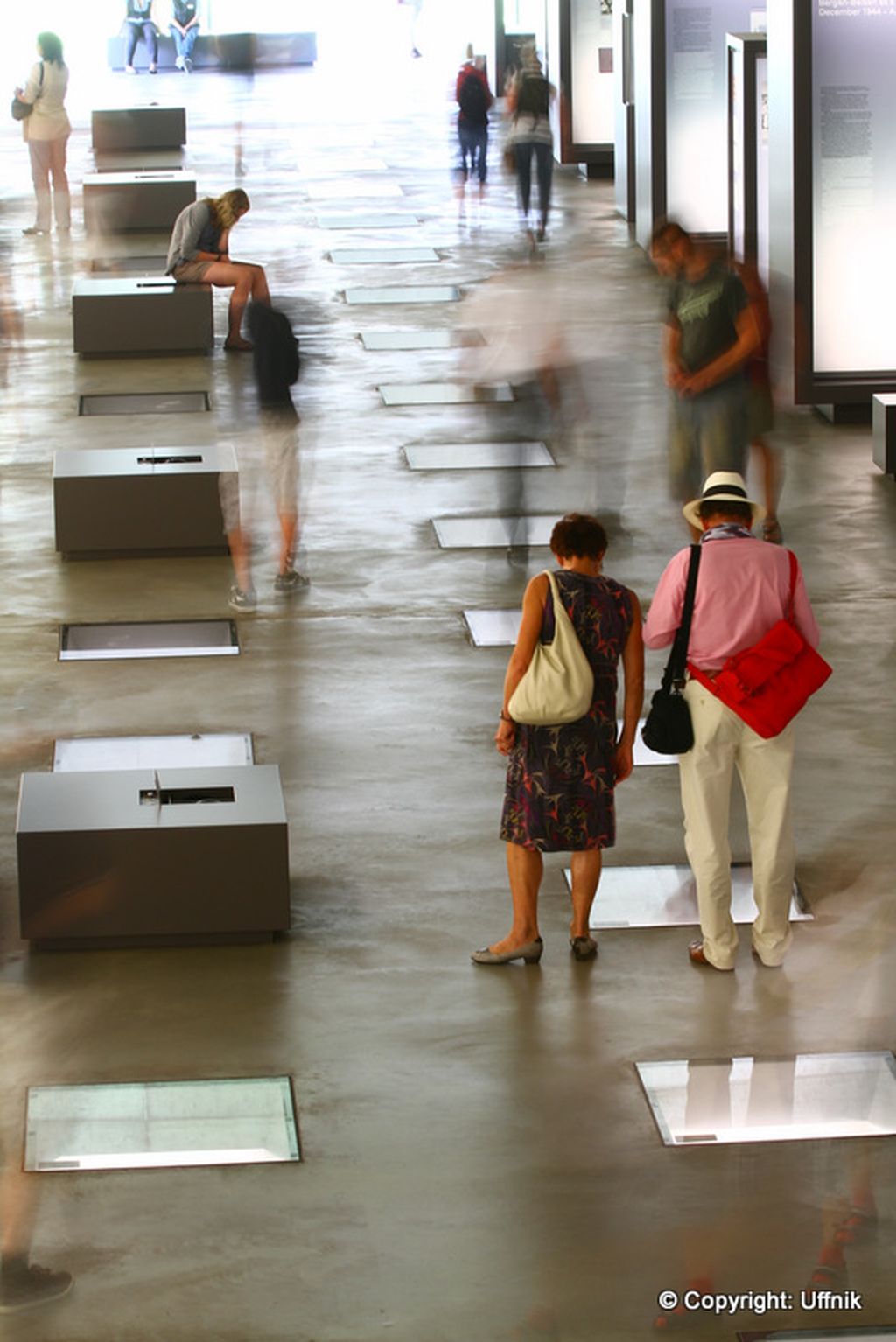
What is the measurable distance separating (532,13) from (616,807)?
29.8 metres

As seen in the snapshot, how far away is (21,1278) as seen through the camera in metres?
7.24

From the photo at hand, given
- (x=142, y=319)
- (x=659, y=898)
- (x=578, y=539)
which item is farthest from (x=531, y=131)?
(x=578, y=539)

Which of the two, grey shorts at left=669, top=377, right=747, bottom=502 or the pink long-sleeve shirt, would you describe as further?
grey shorts at left=669, top=377, right=747, bottom=502

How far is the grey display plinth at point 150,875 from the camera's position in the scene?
31.2 ft

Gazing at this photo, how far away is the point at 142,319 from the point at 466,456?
5041mm

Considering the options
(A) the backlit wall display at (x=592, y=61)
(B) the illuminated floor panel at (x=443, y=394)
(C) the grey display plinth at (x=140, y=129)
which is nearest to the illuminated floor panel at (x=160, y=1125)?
(B) the illuminated floor panel at (x=443, y=394)

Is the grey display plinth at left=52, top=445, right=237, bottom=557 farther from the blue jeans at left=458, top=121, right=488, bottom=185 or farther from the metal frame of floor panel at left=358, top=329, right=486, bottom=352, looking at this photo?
the blue jeans at left=458, top=121, right=488, bottom=185

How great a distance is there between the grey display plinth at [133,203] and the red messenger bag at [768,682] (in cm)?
2135

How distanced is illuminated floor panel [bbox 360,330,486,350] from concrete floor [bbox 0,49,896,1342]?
4.06 meters

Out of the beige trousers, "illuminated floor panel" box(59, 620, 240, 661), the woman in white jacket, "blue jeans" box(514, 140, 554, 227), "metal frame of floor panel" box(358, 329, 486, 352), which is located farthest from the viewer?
the woman in white jacket

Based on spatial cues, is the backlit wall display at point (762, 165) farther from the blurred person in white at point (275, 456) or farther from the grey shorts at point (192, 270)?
the blurred person in white at point (275, 456)

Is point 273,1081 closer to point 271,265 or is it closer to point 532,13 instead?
point 271,265

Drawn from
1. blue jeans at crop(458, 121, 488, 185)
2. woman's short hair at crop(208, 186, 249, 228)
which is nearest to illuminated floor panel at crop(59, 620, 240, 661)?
woman's short hair at crop(208, 186, 249, 228)

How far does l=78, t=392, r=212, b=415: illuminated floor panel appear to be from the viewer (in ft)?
66.4
